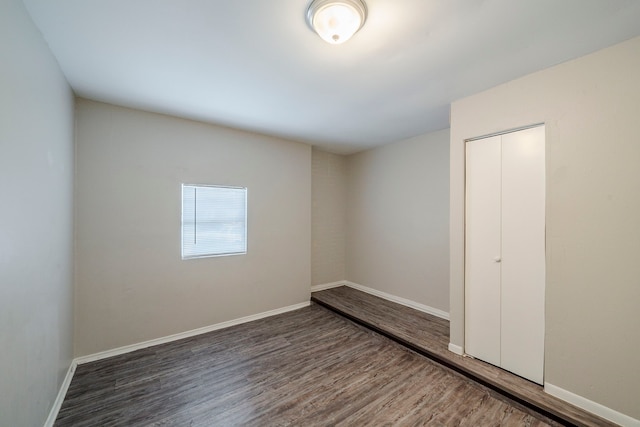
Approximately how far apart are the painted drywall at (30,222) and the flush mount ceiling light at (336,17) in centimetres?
146

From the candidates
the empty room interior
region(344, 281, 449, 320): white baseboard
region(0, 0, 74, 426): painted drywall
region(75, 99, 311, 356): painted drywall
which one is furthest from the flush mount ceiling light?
region(344, 281, 449, 320): white baseboard

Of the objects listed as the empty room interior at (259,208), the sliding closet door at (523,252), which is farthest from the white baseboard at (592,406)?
the sliding closet door at (523,252)

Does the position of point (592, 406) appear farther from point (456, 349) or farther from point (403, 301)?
point (403, 301)

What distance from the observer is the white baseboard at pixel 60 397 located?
67.5 inches

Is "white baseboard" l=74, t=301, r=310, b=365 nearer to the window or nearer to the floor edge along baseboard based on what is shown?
the floor edge along baseboard

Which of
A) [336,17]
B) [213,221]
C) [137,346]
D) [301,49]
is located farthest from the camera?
[213,221]

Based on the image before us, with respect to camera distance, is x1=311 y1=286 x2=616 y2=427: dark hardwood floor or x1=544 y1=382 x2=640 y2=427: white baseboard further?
x1=311 y1=286 x2=616 y2=427: dark hardwood floor

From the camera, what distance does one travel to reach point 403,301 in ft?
12.8

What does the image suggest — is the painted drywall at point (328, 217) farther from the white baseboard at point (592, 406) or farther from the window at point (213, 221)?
the white baseboard at point (592, 406)

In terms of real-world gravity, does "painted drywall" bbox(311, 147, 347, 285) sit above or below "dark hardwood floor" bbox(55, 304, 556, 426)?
above

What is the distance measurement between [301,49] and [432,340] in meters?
3.02

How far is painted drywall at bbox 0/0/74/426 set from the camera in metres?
1.20

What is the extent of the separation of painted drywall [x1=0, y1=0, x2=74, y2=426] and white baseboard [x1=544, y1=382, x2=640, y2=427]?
3.34 m

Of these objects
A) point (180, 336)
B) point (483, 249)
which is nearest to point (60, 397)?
point (180, 336)
